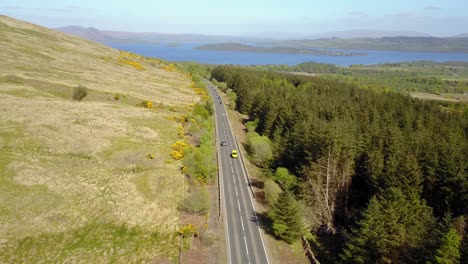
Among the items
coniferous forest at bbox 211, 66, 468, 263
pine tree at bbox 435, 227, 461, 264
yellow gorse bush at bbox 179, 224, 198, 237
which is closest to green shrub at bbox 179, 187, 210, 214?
yellow gorse bush at bbox 179, 224, 198, 237

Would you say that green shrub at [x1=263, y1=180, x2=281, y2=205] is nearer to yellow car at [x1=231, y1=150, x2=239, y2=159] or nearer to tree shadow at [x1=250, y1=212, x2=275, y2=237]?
tree shadow at [x1=250, y1=212, x2=275, y2=237]

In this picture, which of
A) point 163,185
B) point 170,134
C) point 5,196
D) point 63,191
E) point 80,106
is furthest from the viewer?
point 80,106

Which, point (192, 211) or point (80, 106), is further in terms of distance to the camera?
point (80, 106)

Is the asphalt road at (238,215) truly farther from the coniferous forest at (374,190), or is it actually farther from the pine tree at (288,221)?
the coniferous forest at (374,190)

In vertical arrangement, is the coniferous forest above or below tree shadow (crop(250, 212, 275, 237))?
above

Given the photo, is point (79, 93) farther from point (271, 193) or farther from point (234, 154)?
point (271, 193)

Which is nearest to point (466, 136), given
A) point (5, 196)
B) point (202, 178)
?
point (202, 178)

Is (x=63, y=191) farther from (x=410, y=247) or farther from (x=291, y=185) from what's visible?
(x=410, y=247)
